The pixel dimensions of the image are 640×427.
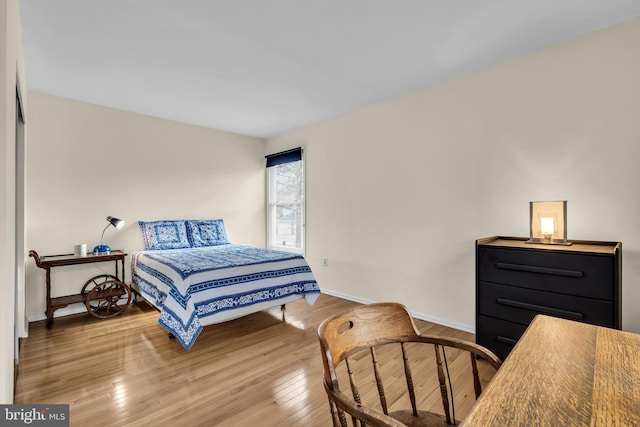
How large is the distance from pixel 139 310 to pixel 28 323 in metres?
0.97

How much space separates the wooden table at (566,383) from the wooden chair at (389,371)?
14 cm

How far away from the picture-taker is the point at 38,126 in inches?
129

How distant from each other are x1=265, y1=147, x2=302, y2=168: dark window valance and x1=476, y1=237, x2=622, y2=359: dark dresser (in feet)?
9.75

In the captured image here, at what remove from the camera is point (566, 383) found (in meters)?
0.74

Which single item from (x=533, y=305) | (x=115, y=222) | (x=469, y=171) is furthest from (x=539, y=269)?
(x=115, y=222)

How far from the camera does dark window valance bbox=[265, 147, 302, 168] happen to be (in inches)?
184

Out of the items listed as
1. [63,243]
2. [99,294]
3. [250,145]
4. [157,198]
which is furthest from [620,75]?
[63,243]

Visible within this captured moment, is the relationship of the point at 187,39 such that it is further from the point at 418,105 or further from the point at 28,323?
the point at 28,323

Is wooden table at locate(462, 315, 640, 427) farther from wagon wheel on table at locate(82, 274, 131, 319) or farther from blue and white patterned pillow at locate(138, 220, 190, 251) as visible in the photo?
blue and white patterned pillow at locate(138, 220, 190, 251)

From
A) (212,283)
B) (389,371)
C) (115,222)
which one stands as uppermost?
(115,222)

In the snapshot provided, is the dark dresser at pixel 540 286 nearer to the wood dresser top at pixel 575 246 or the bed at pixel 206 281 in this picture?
the wood dresser top at pixel 575 246

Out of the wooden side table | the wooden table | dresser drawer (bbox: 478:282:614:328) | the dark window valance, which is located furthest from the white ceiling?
the wooden table

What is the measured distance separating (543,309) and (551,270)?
0.27 meters

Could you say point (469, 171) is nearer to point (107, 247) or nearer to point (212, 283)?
point (212, 283)
